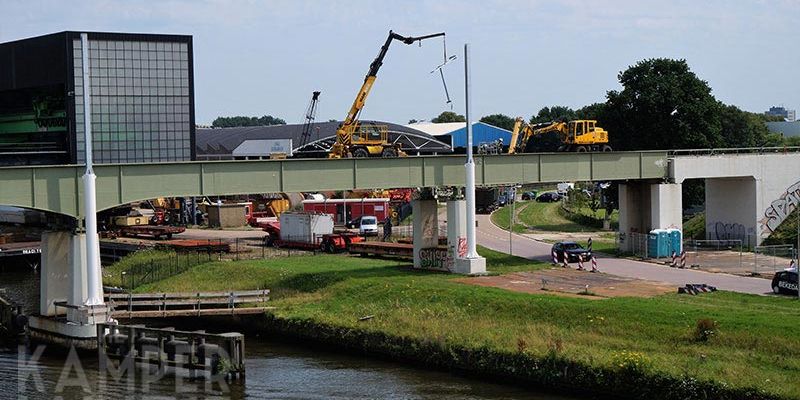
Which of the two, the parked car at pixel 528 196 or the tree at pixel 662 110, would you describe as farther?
the parked car at pixel 528 196

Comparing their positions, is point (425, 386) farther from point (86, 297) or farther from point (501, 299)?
point (86, 297)

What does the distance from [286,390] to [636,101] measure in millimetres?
56307

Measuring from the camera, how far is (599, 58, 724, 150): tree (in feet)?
267

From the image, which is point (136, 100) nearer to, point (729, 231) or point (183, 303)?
point (183, 303)

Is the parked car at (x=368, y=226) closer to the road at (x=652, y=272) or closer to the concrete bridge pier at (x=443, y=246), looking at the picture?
the road at (x=652, y=272)

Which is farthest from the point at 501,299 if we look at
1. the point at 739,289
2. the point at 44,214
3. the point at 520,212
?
the point at 520,212

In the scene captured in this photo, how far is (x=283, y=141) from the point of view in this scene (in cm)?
11094

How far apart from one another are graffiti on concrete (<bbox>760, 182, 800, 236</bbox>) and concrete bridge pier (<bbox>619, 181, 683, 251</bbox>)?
6.95 meters

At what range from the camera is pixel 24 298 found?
56000 millimetres

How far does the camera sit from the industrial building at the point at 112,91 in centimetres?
8400

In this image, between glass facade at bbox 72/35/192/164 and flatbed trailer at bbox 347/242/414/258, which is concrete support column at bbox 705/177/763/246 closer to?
flatbed trailer at bbox 347/242/414/258

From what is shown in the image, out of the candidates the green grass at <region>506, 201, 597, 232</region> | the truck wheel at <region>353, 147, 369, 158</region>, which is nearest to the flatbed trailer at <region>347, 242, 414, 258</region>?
the truck wheel at <region>353, 147, 369, 158</region>

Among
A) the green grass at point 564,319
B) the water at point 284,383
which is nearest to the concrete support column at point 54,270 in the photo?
the water at point 284,383

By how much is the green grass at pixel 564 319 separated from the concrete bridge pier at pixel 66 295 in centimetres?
753
